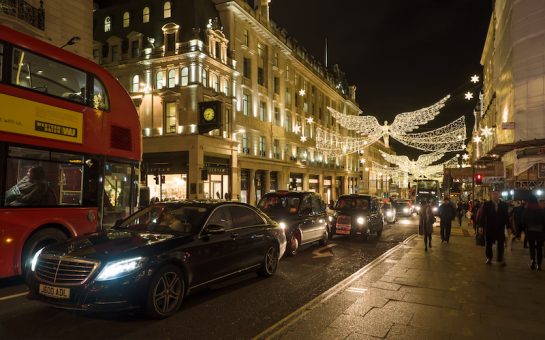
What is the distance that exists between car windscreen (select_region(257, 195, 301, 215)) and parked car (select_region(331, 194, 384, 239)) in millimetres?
3869

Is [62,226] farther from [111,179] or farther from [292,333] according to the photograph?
[292,333]

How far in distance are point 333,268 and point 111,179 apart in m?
5.80

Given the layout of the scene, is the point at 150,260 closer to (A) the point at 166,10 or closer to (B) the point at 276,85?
(A) the point at 166,10

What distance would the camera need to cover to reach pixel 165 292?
584 cm

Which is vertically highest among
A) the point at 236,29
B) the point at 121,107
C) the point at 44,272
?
the point at 236,29

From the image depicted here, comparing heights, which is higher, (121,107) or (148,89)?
(148,89)

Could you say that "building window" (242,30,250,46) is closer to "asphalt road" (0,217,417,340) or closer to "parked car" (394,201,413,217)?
"parked car" (394,201,413,217)

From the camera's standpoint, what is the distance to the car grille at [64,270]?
5289 millimetres

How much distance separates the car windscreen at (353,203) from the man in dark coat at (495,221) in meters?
6.15

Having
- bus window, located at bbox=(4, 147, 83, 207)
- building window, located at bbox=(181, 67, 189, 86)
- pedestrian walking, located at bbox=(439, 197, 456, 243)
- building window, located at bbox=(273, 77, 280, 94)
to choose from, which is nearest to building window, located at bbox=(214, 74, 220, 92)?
building window, located at bbox=(181, 67, 189, 86)

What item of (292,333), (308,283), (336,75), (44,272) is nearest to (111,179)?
(44,272)

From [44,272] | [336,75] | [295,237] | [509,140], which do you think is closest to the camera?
[44,272]

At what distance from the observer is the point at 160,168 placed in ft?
101

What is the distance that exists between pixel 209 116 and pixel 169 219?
22714mm
